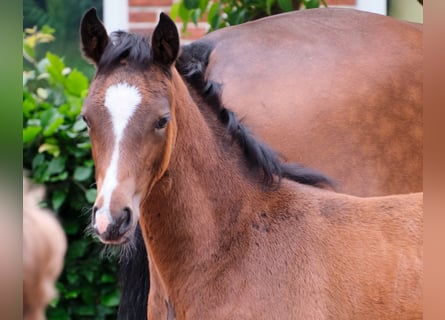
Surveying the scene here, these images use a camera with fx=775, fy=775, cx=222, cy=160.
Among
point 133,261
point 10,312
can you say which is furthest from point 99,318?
point 10,312

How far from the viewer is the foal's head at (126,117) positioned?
1.89 meters

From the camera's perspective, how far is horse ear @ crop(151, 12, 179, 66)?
213 cm

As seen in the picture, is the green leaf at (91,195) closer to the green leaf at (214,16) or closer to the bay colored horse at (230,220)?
the green leaf at (214,16)

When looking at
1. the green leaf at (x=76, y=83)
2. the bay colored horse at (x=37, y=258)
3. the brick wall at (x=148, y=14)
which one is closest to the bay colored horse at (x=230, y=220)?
the bay colored horse at (x=37, y=258)

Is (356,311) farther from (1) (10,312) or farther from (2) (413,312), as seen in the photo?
(1) (10,312)

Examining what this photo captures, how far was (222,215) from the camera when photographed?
229 cm

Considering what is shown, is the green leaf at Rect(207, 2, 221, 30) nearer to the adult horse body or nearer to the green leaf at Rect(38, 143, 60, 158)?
the adult horse body

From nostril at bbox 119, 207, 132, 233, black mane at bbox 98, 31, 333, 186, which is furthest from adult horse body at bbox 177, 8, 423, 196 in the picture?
nostril at bbox 119, 207, 132, 233

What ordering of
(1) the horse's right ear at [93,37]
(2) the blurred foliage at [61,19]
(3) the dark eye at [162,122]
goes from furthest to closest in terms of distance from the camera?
(2) the blurred foliage at [61,19] < (1) the horse's right ear at [93,37] < (3) the dark eye at [162,122]

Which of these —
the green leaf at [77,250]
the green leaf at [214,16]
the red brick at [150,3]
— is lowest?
the green leaf at [77,250]

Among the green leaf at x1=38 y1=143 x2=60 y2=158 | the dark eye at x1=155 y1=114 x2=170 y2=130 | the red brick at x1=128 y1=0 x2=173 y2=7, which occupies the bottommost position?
the green leaf at x1=38 y1=143 x2=60 y2=158

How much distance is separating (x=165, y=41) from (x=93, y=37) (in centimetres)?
21

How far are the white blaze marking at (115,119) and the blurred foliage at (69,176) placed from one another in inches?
69.0

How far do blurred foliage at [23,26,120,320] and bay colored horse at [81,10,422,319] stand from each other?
4.89 feet
